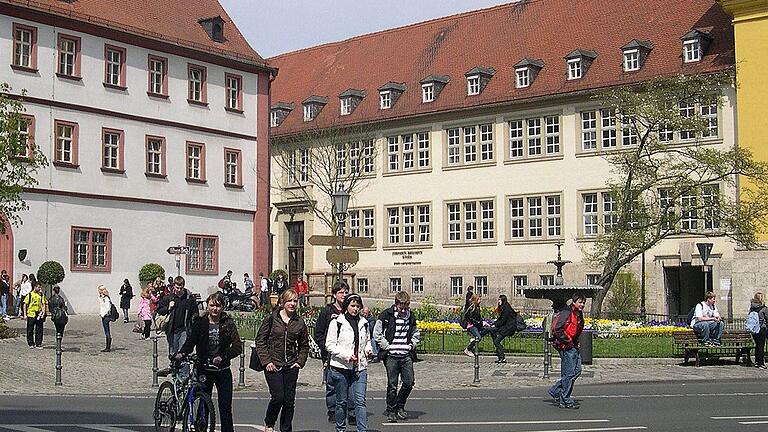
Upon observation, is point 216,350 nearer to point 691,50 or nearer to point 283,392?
point 283,392

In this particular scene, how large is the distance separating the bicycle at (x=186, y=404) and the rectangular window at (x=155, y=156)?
35411 millimetres

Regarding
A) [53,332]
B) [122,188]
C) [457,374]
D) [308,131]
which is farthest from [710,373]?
[308,131]

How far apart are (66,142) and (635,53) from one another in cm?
2419

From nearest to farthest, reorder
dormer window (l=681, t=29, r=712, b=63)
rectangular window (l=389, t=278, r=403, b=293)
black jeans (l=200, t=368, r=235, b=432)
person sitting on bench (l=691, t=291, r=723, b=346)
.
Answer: black jeans (l=200, t=368, r=235, b=432) < person sitting on bench (l=691, t=291, r=723, b=346) < dormer window (l=681, t=29, r=712, b=63) < rectangular window (l=389, t=278, r=403, b=293)

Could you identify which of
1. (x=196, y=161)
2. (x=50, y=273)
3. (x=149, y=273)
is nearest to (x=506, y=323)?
(x=50, y=273)

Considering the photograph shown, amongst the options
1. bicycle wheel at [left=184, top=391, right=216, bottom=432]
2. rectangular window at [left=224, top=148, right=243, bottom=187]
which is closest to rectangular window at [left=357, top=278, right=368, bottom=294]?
rectangular window at [left=224, top=148, right=243, bottom=187]

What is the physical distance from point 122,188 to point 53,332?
1273cm

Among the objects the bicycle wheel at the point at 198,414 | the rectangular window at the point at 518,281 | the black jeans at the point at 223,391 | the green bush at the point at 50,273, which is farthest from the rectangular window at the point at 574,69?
the bicycle wheel at the point at 198,414

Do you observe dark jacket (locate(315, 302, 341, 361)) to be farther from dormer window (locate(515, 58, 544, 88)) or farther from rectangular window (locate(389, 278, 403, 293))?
rectangular window (locate(389, 278, 403, 293))

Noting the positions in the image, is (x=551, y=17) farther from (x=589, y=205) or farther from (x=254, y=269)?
(x=254, y=269)

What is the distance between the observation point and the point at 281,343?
44.4 feet

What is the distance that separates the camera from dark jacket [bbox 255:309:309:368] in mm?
13508

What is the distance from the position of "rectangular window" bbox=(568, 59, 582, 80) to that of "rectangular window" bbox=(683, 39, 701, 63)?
195 inches

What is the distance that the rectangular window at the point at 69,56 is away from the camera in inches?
1757
